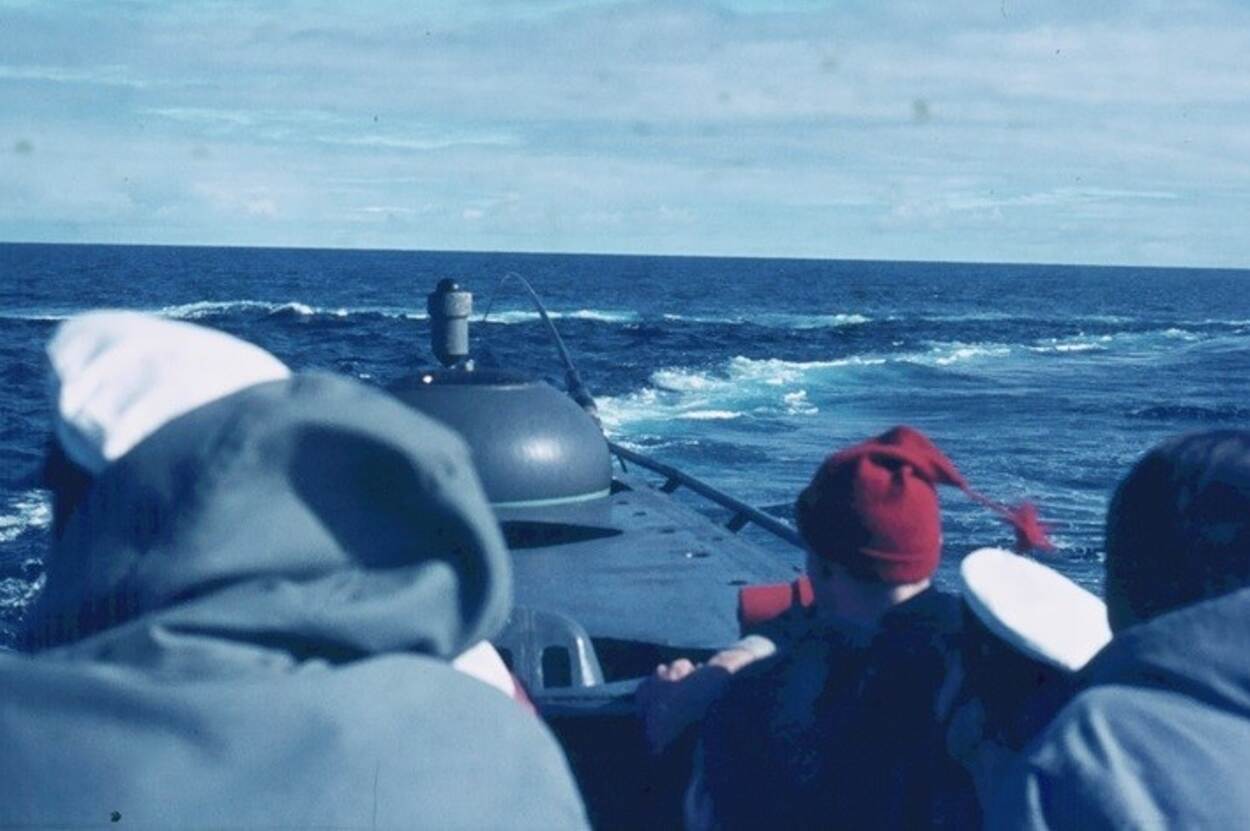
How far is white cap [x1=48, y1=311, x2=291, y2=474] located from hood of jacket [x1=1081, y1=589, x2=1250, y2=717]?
94 cm

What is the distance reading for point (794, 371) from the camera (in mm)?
38781

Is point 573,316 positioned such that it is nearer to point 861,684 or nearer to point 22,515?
point 22,515

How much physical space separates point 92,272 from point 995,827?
113045 millimetres

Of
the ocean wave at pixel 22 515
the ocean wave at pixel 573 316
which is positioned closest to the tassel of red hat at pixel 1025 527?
the ocean wave at pixel 22 515

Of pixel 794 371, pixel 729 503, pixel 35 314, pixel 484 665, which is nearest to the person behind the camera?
pixel 484 665

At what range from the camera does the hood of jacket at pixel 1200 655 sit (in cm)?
178

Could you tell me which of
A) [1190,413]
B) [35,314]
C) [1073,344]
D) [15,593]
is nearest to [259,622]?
[15,593]

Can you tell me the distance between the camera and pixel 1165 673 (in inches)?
71.1

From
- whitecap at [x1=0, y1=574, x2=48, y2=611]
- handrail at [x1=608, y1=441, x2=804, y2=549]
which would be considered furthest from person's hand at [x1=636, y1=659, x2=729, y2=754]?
whitecap at [x1=0, y1=574, x2=48, y2=611]

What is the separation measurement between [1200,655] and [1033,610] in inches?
31.9

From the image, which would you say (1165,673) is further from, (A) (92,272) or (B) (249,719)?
(A) (92,272)

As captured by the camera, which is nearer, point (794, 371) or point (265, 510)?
point (265, 510)

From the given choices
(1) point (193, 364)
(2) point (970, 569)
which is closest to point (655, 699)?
(2) point (970, 569)

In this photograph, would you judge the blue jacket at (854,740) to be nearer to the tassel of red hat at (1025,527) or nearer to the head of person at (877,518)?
the head of person at (877,518)
